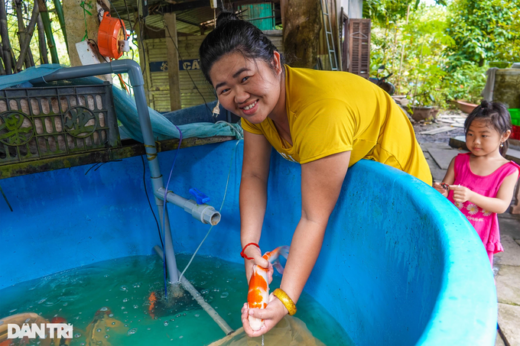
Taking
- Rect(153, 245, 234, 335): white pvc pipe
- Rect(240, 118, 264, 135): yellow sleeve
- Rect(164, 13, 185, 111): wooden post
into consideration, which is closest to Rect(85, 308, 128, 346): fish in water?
Rect(153, 245, 234, 335): white pvc pipe

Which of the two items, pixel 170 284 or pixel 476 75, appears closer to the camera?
pixel 170 284

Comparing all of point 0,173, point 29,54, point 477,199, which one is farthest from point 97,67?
point 477,199

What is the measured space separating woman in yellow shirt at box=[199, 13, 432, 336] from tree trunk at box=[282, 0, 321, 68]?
1.80 m

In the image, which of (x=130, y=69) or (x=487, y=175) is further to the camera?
(x=487, y=175)

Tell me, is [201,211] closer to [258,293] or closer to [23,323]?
[258,293]

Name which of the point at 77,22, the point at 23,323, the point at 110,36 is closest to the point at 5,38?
the point at 77,22

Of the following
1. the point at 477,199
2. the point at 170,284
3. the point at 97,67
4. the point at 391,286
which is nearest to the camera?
the point at 391,286

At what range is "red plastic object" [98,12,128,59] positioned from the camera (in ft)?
6.17

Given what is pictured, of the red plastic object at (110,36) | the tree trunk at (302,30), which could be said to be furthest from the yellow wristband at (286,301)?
the tree trunk at (302,30)

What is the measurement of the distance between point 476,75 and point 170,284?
30.6 feet

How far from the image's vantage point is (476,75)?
8.23 meters

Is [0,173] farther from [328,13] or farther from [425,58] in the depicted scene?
[425,58]

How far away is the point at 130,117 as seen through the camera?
152 cm

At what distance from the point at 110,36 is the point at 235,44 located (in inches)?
50.2
